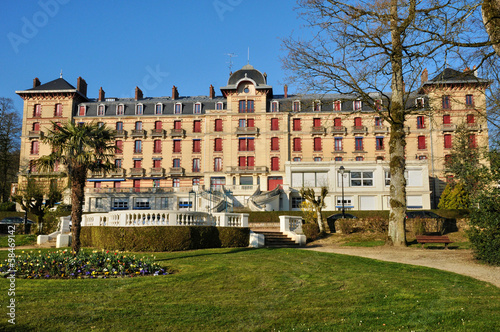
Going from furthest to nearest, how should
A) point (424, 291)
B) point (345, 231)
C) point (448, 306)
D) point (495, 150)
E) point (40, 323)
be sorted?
point (345, 231) → point (495, 150) → point (424, 291) → point (448, 306) → point (40, 323)

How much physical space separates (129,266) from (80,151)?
5232mm

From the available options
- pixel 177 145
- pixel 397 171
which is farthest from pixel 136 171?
pixel 397 171

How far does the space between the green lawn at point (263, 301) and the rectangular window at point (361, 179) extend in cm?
3229

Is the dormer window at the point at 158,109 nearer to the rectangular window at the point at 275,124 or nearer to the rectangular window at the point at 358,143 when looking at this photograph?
the rectangular window at the point at 275,124

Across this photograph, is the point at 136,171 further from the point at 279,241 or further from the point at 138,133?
the point at 279,241

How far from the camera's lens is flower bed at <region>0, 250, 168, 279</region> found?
1014 cm

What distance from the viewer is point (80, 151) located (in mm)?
14172

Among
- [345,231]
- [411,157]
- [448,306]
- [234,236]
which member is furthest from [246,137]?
[448,306]

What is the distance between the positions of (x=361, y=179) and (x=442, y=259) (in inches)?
1130

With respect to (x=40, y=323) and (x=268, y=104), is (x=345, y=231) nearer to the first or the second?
(x=40, y=323)

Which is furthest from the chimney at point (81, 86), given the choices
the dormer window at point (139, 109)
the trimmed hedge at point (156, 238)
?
the trimmed hedge at point (156, 238)

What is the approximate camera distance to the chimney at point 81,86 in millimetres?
55356

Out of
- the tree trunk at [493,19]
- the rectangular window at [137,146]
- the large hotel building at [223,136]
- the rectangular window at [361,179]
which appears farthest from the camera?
the rectangular window at [137,146]

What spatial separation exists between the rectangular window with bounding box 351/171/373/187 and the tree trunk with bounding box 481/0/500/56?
35.6 m
